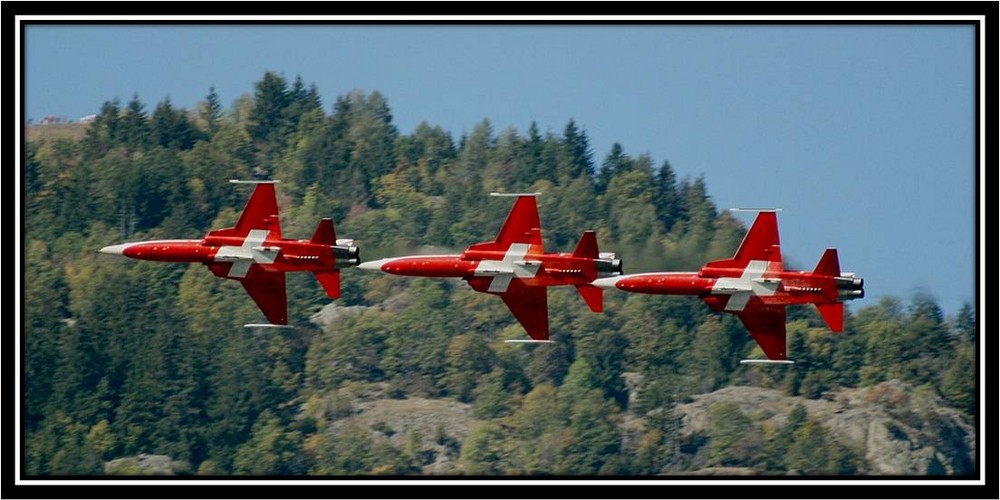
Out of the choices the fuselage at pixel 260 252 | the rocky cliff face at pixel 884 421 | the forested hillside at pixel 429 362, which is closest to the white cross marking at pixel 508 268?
the fuselage at pixel 260 252

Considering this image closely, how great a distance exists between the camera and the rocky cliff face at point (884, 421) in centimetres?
10150

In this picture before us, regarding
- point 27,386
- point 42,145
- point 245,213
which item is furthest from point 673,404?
point 42,145

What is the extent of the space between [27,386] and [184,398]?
354 inches

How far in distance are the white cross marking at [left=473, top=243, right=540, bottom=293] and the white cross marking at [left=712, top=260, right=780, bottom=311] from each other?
5.67 meters

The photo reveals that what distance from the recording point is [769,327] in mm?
70062

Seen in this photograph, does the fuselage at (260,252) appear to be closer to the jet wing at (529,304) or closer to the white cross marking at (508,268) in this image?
the white cross marking at (508,268)

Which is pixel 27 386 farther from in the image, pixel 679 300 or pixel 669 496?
pixel 669 496

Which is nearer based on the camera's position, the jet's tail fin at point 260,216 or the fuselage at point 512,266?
the fuselage at point 512,266

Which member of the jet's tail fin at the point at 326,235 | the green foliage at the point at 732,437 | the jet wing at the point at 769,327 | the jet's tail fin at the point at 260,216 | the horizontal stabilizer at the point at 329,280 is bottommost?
the green foliage at the point at 732,437

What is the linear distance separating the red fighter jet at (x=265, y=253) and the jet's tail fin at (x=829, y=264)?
13.9 m

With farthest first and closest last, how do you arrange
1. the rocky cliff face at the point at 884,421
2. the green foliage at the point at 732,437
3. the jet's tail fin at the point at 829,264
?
the rocky cliff face at the point at 884,421 < the green foliage at the point at 732,437 < the jet's tail fin at the point at 829,264

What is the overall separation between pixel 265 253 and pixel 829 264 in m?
17.0

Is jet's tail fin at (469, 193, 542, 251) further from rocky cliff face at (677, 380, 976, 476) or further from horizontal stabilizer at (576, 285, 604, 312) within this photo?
rocky cliff face at (677, 380, 976, 476)

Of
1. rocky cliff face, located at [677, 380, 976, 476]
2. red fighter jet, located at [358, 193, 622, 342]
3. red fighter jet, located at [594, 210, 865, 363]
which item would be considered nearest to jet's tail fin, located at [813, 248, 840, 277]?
red fighter jet, located at [594, 210, 865, 363]
